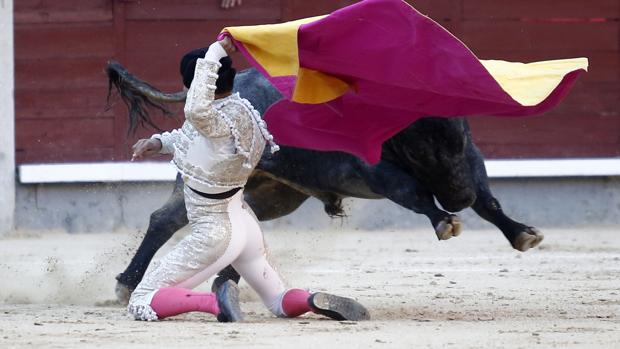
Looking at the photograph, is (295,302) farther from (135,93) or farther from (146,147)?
(135,93)

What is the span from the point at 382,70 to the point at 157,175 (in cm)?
499

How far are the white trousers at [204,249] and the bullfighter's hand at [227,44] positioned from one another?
466 millimetres

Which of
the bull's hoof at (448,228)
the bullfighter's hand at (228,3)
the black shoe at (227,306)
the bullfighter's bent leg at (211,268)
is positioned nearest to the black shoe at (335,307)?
the bullfighter's bent leg at (211,268)

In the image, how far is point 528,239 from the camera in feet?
17.4

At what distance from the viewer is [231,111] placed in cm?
480

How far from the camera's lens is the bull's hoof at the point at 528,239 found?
17.4 feet

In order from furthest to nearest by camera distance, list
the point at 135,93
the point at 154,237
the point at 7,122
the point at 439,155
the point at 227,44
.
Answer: the point at 7,122 → the point at 135,93 → the point at 154,237 → the point at 439,155 → the point at 227,44

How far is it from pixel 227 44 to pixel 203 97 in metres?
0.30

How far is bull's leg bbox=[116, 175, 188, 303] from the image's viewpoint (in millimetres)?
5645

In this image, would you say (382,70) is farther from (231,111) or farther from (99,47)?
(99,47)

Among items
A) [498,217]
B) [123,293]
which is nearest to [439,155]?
[498,217]

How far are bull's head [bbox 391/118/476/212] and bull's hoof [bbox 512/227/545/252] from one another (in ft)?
0.77

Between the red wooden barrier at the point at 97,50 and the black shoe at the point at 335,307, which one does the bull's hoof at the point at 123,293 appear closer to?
the black shoe at the point at 335,307

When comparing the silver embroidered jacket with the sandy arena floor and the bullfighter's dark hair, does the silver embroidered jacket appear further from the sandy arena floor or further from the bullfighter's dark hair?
the sandy arena floor
